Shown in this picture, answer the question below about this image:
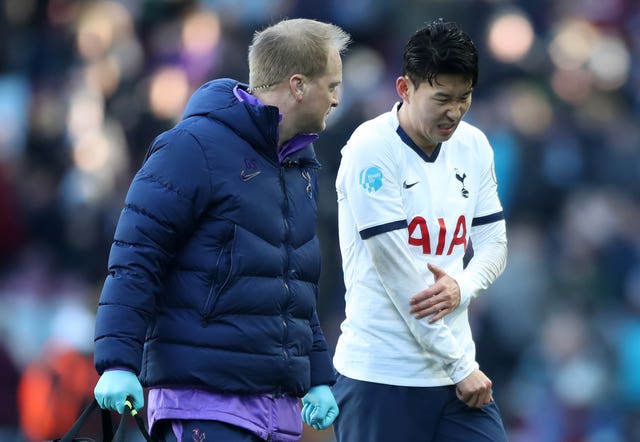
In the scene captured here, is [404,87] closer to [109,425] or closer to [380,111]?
[109,425]

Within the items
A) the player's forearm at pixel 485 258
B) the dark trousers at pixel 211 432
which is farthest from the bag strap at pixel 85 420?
the player's forearm at pixel 485 258

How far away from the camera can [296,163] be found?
5.29 meters

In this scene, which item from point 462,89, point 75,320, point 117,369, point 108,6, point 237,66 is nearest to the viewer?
point 117,369

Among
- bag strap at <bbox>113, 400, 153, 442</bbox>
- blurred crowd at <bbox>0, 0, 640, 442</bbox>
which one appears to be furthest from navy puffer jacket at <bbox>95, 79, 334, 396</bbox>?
blurred crowd at <bbox>0, 0, 640, 442</bbox>

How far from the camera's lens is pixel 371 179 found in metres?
5.64

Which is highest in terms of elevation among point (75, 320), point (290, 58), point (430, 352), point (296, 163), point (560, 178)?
point (290, 58)

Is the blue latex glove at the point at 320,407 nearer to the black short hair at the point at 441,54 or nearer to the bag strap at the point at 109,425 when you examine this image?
the bag strap at the point at 109,425

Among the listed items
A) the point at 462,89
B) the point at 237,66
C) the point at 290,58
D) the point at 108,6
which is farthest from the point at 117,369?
the point at 108,6

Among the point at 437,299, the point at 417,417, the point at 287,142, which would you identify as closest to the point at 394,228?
the point at 437,299

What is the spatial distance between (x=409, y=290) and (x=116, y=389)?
131 centimetres

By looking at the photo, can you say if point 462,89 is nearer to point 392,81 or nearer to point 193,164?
point 193,164

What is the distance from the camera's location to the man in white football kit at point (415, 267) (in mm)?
5594

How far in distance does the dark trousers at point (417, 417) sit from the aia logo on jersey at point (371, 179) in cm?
72

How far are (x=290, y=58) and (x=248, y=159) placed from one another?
0.37 metres
